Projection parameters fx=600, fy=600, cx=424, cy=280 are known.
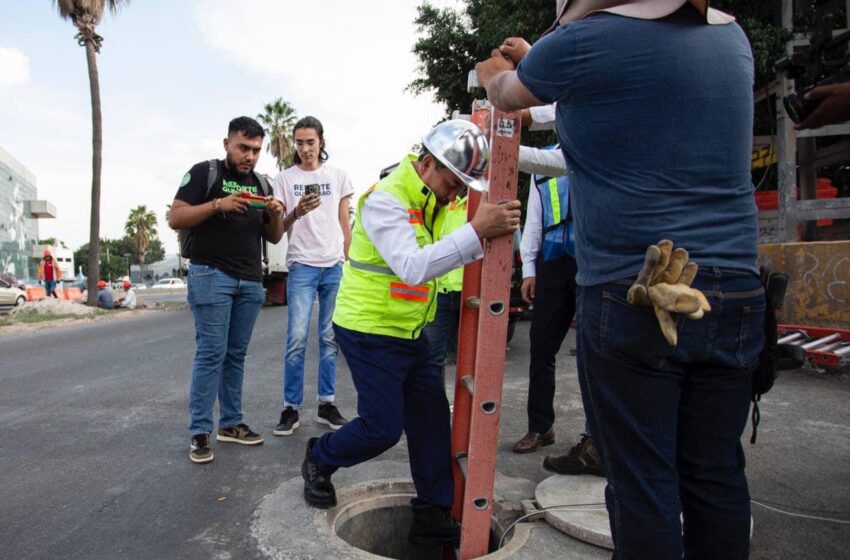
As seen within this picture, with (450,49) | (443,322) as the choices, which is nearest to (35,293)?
(450,49)

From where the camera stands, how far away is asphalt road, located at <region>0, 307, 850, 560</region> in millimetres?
2596

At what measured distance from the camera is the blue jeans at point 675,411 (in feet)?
4.78

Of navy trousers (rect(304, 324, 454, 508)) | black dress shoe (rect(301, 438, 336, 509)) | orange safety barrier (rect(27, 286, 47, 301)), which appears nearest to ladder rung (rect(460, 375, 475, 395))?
navy trousers (rect(304, 324, 454, 508))

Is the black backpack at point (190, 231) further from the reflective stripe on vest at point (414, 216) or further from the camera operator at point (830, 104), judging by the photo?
the camera operator at point (830, 104)

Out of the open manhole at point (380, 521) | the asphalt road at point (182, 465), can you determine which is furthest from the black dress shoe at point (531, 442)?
the open manhole at point (380, 521)

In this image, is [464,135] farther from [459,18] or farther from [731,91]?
[459,18]

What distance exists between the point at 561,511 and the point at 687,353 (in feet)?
4.83

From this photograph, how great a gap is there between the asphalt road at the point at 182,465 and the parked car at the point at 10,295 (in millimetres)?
16898

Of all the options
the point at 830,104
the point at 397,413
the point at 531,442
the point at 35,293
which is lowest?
the point at 35,293

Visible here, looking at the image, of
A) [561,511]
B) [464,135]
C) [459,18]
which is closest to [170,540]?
[561,511]

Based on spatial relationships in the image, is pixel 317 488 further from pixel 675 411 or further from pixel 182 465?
pixel 675 411

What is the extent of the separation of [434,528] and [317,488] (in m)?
0.57

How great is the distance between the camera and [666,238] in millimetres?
1462

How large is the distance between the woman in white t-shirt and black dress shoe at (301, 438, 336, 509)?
1.29 metres
